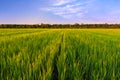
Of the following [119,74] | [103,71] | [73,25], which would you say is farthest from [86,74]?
[73,25]

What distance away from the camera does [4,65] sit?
2.53m

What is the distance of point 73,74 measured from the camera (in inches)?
85.1

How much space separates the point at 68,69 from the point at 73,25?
3517 inches

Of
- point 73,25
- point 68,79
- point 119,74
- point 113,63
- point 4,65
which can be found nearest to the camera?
point 68,79

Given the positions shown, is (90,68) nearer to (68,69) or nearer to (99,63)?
(99,63)

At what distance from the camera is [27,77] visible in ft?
6.25

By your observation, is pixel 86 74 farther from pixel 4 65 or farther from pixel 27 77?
pixel 4 65

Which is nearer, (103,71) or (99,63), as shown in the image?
(103,71)

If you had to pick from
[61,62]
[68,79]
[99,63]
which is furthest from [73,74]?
[99,63]

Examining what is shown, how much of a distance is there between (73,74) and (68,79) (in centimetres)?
7

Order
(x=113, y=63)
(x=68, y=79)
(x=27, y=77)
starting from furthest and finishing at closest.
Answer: (x=113, y=63) → (x=68, y=79) → (x=27, y=77)

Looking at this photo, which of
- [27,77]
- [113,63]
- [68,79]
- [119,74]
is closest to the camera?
[27,77]

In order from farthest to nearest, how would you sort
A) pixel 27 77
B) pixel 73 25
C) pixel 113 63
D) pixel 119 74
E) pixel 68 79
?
1. pixel 73 25
2. pixel 113 63
3. pixel 119 74
4. pixel 68 79
5. pixel 27 77

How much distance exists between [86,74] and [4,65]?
90 cm
